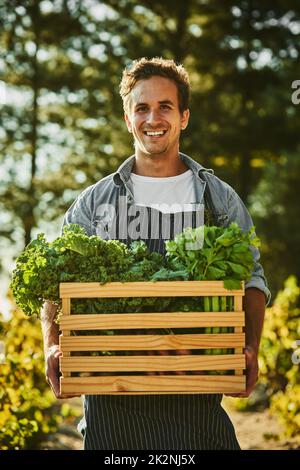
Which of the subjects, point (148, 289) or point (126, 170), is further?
point (126, 170)

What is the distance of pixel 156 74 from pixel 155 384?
1351 millimetres

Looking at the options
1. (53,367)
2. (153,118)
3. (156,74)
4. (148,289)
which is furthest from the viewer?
(156,74)

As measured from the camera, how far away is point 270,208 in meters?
15.8

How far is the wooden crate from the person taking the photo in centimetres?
276

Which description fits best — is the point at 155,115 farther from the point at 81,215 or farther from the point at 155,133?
the point at 81,215

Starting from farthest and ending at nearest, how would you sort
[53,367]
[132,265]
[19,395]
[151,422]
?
[19,395] < [151,422] < [53,367] < [132,265]

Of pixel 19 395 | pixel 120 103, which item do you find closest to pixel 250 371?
pixel 19 395

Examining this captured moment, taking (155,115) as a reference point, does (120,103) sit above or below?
above

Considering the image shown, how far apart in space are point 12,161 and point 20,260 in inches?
547

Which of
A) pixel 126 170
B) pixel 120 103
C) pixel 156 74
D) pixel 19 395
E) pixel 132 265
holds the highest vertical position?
pixel 120 103

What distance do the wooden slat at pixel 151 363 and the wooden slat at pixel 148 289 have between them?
220 mm

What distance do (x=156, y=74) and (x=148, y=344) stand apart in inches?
48.5

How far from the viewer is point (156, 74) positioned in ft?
11.1

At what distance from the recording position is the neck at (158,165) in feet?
11.2
